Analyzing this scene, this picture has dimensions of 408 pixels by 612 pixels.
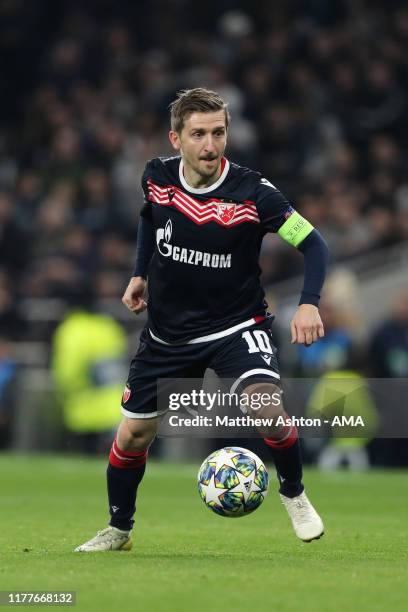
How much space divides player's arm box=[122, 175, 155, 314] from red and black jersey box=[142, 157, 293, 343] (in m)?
0.18

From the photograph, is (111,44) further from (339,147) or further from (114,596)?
(114,596)

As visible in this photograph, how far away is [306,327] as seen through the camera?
23.1 ft

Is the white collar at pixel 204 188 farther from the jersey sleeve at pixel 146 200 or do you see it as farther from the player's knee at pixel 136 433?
Answer: the player's knee at pixel 136 433

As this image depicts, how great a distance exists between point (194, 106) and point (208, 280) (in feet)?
2.82

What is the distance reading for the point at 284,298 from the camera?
17.5 meters

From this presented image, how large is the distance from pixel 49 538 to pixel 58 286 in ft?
29.8

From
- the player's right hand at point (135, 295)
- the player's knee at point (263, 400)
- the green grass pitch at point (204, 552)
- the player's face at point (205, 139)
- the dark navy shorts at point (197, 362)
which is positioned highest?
the player's face at point (205, 139)

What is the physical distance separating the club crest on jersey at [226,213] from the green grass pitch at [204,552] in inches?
65.7

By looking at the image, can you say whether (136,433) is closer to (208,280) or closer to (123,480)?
(123,480)

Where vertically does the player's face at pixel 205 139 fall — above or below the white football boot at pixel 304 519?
above

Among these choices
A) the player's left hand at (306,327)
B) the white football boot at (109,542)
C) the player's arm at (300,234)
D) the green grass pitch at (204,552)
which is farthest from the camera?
the white football boot at (109,542)

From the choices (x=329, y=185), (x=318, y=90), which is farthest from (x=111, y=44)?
(x=329, y=185)

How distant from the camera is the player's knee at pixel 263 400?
289 inches

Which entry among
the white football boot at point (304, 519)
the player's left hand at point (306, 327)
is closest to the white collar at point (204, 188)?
the player's left hand at point (306, 327)
